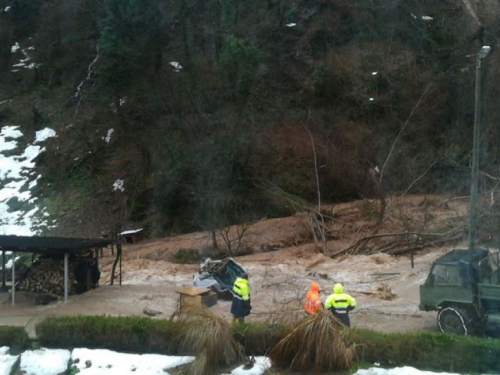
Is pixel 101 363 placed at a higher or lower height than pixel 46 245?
lower

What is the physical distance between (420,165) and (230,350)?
22004 millimetres

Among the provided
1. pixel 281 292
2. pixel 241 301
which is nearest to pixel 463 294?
pixel 241 301

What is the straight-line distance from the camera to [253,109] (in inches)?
1676

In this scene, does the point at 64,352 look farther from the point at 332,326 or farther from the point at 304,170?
the point at 304,170

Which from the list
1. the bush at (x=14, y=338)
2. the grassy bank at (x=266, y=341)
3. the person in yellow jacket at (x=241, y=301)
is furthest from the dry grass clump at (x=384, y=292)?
the bush at (x=14, y=338)

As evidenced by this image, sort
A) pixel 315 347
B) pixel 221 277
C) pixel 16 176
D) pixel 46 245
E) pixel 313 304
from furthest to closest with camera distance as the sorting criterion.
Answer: pixel 16 176
pixel 221 277
pixel 46 245
pixel 313 304
pixel 315 347

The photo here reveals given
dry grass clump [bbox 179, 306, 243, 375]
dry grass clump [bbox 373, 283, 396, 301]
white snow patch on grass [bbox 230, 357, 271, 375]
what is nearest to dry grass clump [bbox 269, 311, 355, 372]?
white snow patch on grass [bbox 230, 357, 271, 375]

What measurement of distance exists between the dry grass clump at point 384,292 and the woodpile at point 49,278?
907cm

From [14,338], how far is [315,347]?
650cm

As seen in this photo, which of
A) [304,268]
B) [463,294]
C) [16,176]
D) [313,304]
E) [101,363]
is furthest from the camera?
[16,176]

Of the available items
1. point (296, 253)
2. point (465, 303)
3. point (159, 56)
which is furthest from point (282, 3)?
point (465, 303)

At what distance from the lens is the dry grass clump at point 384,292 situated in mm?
21844

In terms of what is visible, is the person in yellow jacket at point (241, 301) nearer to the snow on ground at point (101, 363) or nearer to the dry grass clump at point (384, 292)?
the snow on ground at point (101, 363)

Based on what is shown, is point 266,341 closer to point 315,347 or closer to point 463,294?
point 315,347
